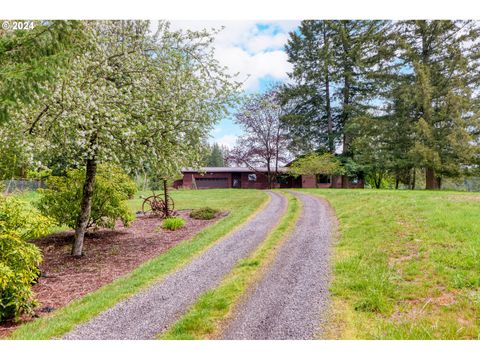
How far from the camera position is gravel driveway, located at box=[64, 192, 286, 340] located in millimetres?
4031

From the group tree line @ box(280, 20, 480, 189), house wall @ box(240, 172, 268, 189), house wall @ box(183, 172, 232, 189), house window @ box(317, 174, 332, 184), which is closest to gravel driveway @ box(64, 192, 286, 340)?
tree line @ box(280, 20, 480, 189)

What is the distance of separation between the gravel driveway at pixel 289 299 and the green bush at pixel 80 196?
6155 mm

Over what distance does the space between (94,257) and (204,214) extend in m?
5.99

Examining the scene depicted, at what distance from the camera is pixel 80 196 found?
964 cm

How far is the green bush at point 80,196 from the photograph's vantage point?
31.3 feet

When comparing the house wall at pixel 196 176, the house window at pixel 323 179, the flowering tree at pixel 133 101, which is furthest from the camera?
the house wall at pixel 196 176

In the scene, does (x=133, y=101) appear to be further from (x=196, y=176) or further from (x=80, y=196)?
(x=196, y=176)

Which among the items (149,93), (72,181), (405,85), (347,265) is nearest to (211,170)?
(405,85)

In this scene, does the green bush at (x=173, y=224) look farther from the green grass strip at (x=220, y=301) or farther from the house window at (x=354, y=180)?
the house window at (x=354, y=180)

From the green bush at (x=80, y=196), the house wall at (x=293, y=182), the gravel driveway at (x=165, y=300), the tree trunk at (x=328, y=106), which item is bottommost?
the gravel driveway at (x=165, y=300)

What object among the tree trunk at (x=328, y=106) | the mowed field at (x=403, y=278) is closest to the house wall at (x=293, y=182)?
the tree trunk at (x=328, y=106)

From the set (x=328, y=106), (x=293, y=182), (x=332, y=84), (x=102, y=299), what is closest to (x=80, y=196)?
(x=102, y=299)

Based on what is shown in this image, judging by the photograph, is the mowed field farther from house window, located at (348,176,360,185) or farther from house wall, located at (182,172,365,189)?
house window, located at (348,176,360,185)
